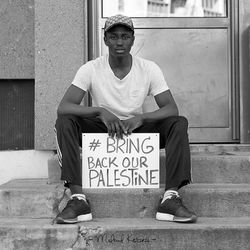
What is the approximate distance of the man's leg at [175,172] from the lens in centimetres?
374

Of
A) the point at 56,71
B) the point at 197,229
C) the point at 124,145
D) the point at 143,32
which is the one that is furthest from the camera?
the point at 143,32

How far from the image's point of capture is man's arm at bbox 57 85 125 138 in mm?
3969

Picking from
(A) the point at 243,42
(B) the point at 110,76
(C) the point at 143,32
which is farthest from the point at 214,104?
(B) the point at 110,76

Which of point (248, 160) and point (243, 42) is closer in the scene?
point (248, 160)

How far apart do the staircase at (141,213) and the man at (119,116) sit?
0.14 meters

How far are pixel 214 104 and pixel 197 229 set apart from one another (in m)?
2.01

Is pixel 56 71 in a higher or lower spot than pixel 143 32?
lower

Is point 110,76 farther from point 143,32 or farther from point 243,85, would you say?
point 243,85

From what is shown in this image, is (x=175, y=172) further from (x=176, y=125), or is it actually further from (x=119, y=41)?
(x=119, y=41)

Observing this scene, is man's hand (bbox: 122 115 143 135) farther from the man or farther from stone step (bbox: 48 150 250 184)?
stone step (bbox: 48 150 250 184)

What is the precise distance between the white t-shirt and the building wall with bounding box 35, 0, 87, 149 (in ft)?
2.30

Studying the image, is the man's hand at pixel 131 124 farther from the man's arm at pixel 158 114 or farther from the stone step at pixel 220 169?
the stone step at pixel 220 169

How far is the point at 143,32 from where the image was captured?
17.6 ft

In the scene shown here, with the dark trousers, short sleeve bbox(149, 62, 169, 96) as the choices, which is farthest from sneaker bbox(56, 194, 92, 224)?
short sleeve bbox(149, 62, 169, 96)
